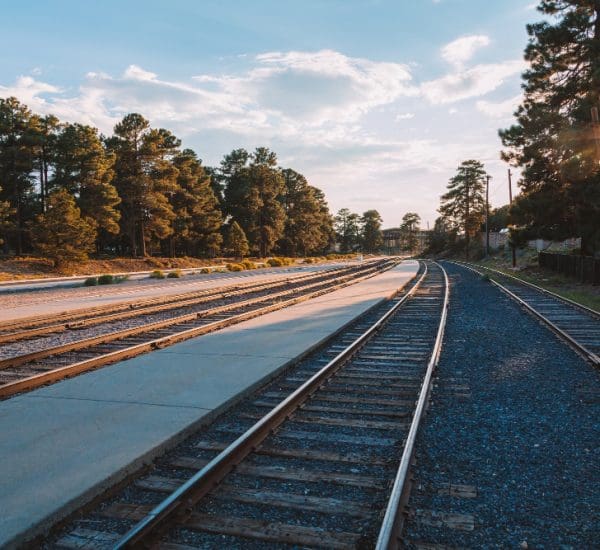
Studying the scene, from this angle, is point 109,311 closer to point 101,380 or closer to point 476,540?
point 101,380

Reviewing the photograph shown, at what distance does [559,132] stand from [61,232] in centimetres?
3268

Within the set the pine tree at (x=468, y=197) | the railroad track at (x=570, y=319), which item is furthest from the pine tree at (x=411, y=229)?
the railroad track at (x=570, y=319)

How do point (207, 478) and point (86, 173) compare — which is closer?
point (207, 478)

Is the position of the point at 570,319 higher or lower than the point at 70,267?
lower

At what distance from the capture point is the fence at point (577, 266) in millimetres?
21844

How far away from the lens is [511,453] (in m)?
4.94

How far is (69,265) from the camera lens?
1492 inches

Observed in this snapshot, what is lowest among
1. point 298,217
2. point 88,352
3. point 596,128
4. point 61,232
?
point 88,352

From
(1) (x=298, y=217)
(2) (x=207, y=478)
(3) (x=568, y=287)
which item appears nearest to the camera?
(2) (x=207, y=478)

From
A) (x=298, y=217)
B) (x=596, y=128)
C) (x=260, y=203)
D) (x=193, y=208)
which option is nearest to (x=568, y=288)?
(x=596, y=128)

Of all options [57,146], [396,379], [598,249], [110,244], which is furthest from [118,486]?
[110,244]

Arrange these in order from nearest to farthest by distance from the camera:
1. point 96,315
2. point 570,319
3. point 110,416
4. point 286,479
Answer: point 286,479
point 110,416
point 570,319
point 96,315

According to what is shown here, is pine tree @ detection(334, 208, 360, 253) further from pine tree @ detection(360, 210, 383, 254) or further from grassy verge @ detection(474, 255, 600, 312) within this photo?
grassy verge @ detection(474, 255, 600, 312)

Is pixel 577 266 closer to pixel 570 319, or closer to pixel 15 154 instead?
pixel 570 319
